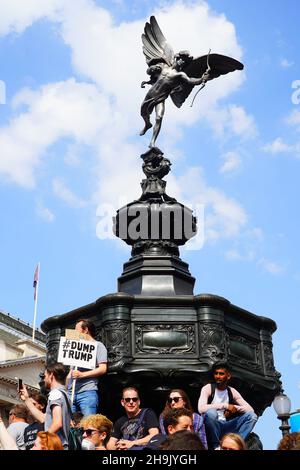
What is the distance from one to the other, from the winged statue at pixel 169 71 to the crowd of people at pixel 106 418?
18.1ft

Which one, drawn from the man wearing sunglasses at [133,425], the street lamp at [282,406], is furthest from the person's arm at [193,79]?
the man wearing sunglasses at [133,425]

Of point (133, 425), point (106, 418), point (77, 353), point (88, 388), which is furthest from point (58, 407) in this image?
point (88, 388)

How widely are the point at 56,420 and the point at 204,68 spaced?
8651 millimetres

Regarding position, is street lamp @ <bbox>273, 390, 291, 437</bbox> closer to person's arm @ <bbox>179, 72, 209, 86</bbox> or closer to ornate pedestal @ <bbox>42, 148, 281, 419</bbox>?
ornate pedestal @ <bbox>42, 148, 281, 419</bbox>

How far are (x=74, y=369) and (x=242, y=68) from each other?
7484mm

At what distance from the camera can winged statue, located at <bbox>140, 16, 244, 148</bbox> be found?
13.4 meters

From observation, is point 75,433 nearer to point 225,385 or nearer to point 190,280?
point 225,385

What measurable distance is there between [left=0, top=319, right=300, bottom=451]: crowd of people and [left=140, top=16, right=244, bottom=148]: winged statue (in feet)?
18.1

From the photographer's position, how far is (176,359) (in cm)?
1038

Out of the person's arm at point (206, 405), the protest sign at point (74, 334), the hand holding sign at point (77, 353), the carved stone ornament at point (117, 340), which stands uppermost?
the carved stone ornament at point (117, 340)

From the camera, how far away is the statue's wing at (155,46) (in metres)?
13.8

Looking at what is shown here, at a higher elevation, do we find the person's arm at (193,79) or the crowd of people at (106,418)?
the person's arm at (193,79)

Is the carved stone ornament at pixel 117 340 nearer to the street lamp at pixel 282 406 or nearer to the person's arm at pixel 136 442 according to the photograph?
the person's arm at pixel 136 442
